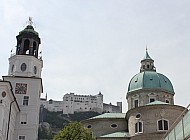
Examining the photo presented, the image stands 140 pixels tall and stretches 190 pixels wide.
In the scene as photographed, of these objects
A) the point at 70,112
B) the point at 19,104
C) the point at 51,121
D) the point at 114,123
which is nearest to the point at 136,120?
the point at 114,123

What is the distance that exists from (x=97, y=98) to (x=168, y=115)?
96.8 metres

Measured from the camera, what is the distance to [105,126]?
48.6 m

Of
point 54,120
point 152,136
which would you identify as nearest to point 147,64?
point 152,136

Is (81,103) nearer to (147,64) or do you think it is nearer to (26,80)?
(147,64)

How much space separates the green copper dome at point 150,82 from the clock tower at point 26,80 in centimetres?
1603

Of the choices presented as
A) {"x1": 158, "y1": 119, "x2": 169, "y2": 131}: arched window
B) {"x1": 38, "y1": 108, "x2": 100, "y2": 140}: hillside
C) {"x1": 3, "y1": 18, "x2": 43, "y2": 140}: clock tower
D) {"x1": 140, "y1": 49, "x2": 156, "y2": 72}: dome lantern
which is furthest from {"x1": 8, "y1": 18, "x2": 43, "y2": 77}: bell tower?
{"x1": 38, "y1": 108, "x2": 100, "y2": 140}: hillside

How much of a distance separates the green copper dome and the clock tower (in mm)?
16029

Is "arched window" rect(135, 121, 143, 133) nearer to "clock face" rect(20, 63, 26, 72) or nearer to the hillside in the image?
"clock face" rect(20, 63, 26, 72)

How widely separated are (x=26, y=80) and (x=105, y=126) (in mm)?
15033

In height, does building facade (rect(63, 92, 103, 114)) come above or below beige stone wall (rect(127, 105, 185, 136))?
above

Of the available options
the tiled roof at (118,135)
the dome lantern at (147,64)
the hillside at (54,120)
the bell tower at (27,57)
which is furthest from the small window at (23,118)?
the hillside at (54,120)

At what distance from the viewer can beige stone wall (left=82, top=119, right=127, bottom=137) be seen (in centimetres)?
4811

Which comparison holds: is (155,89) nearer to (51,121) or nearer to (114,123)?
(114,123)

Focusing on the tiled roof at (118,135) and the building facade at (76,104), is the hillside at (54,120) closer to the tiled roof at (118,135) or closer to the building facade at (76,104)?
the building facade at (76,104)
